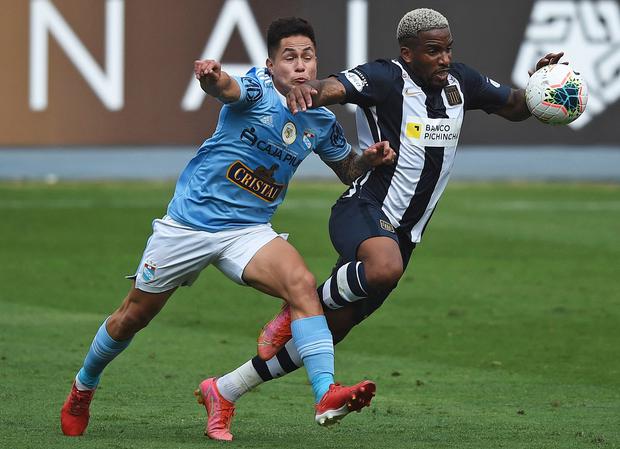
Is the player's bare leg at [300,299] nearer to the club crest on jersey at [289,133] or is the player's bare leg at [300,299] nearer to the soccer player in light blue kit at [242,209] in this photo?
the soccer player in light blue kit at [242,209]

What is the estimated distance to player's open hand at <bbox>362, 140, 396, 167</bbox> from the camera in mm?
6660

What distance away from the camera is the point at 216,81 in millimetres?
6125

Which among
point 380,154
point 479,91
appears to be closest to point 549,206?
point 479,91

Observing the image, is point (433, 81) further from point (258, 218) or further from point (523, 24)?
point (523, 24)

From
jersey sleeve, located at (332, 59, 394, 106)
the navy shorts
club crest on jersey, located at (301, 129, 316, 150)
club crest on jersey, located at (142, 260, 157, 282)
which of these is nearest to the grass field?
the navy shorts

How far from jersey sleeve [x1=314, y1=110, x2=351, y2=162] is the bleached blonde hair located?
0.60m

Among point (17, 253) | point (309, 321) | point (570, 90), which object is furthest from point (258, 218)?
point (17, 253)

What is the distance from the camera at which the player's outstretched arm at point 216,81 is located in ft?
19.9

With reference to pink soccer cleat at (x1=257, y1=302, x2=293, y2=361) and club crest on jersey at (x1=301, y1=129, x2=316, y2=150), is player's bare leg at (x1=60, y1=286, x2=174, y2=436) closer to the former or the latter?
pink soccer cleat at (x1=257, y1=302, x2=293, y2=361)

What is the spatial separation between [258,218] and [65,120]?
49.3ft

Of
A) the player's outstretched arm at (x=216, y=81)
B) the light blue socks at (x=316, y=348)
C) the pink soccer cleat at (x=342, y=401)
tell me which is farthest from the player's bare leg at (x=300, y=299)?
the player's outstretched arm at (x=216, y=81)

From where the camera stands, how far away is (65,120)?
21.2 metres

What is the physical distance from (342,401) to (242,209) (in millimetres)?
1232

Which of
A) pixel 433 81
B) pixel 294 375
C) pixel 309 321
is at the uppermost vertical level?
pixel 433 81
